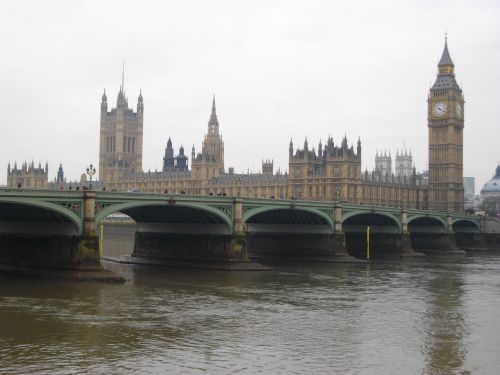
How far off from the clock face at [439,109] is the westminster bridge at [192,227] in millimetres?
62878

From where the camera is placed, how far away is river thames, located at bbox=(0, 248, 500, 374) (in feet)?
88.2

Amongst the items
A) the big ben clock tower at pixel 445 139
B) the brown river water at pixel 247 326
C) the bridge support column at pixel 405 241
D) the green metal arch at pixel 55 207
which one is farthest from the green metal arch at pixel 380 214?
the big ben clock tower at pixel 445 139

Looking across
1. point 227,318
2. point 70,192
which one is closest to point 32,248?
point 70,192

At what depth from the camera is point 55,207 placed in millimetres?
48719

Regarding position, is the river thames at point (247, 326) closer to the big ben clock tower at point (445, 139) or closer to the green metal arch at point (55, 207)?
the green metal arch at point (55, 207)

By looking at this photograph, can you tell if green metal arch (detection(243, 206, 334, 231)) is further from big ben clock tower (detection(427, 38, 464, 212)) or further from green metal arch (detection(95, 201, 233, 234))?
big ben clock tower (detection(427, 38, 464, 212))

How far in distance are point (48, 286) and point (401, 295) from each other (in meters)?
21.5

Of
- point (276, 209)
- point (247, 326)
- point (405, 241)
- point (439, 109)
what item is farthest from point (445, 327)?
point (439, 109)

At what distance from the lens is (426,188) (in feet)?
551

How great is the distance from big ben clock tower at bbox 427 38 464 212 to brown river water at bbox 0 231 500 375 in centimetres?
10967

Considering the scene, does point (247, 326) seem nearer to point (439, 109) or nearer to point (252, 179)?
point (252, 179)

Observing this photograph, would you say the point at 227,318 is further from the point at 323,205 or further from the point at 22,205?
the point at 323,205

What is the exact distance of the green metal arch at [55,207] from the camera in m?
45.8

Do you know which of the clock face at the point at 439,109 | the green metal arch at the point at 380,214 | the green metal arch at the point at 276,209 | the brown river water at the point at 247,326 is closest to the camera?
the brown river water at the point at 247,326
